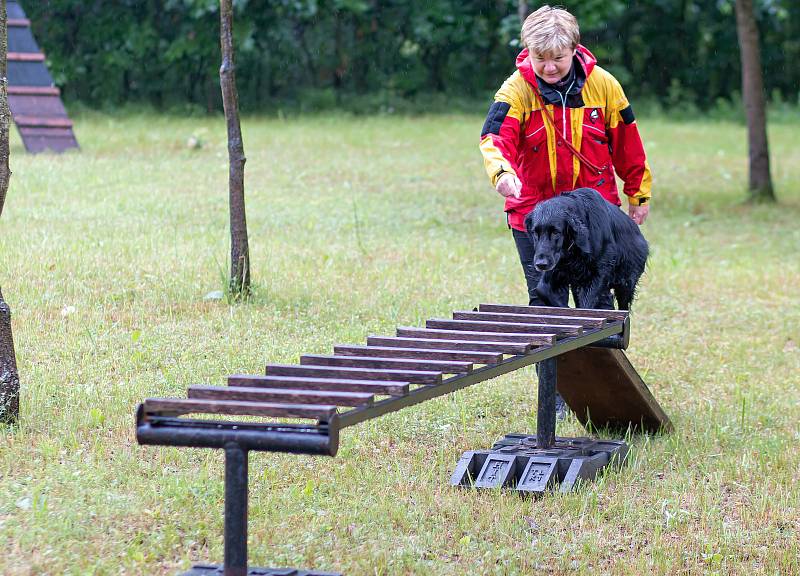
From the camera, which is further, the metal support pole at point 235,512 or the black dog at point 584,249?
the black dog at point 584,249

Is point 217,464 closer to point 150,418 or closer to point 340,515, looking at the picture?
point 340,515

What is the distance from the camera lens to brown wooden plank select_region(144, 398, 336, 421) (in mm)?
3340

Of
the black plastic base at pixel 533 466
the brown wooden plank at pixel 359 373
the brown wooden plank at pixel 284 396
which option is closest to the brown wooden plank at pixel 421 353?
the brown wooden plank at pixel 359 373

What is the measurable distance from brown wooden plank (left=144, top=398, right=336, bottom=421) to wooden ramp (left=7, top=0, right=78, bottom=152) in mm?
13403

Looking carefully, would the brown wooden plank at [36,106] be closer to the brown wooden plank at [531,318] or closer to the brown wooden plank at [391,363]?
the brown wooden plank at [531,318]

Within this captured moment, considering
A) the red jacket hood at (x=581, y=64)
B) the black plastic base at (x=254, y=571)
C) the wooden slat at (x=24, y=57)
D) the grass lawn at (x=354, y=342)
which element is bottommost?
the grass lawn at (x=354, y=342)

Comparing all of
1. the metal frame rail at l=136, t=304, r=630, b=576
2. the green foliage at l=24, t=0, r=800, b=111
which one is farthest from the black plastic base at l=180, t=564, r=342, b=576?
the green foliage at l=24, t=0, r=800, b=111

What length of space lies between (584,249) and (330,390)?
197 cm

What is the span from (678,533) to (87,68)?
875 inches

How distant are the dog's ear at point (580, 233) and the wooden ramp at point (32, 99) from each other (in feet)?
40.2

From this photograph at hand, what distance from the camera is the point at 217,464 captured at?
5.10m

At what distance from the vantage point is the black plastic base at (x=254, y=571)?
3.77 meters

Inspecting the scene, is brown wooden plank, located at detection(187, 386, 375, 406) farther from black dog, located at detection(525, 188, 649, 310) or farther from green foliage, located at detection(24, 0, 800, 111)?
green foliage, located at detection(24, 0, 800, 111)

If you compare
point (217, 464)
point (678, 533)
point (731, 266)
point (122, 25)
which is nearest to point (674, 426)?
point (678, 533)
